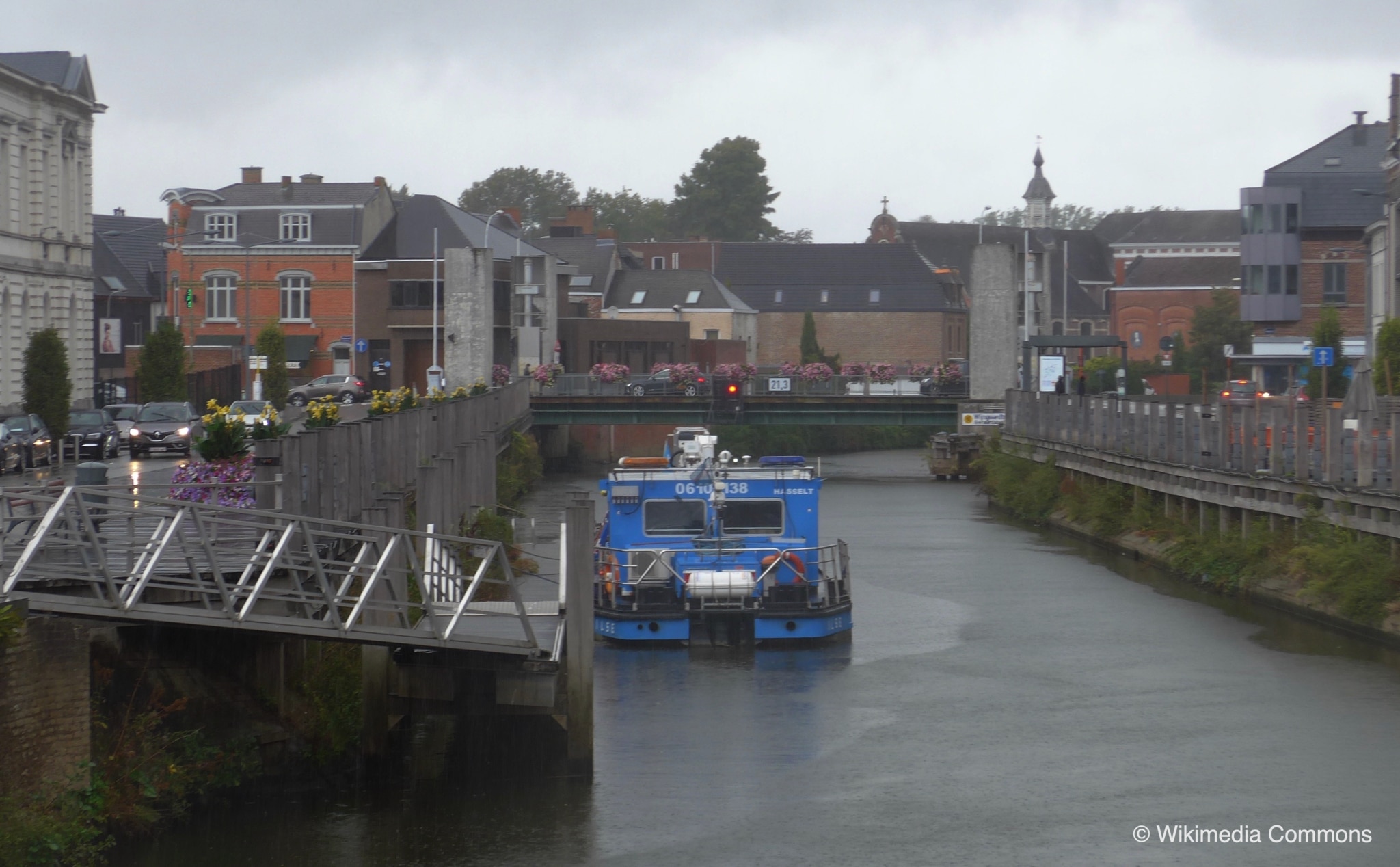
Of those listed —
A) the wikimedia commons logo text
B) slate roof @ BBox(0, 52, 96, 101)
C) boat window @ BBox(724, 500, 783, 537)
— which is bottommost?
the wikimedia commons logo text

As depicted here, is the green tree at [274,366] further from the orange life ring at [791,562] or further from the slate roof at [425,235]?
the orange life ring at [791,562]

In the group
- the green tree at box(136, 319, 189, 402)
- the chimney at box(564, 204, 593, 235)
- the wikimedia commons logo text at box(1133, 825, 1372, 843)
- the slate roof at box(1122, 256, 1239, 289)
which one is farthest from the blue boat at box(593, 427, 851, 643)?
the slate roof at box(1122, 256, 1239, 289)

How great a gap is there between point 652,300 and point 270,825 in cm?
9026

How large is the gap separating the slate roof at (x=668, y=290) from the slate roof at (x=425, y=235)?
17.7 m

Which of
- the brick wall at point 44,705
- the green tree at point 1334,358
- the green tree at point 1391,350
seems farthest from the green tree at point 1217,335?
the brick wall at point 44,705

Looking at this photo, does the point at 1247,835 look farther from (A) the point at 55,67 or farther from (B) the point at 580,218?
(B) the point at 580,218

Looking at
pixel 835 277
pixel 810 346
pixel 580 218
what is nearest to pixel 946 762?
pixel 810 346

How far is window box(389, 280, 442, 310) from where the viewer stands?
8550cm

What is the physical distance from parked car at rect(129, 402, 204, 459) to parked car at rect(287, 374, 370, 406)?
76.7 feet

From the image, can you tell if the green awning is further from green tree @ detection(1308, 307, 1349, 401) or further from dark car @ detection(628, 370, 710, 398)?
green tree @ detection(1308, 307, 1349, 401)

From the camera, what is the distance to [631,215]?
162 meters

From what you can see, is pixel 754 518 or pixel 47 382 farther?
pixel 47 382

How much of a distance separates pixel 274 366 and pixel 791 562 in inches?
1863

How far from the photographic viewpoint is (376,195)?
8869cm
